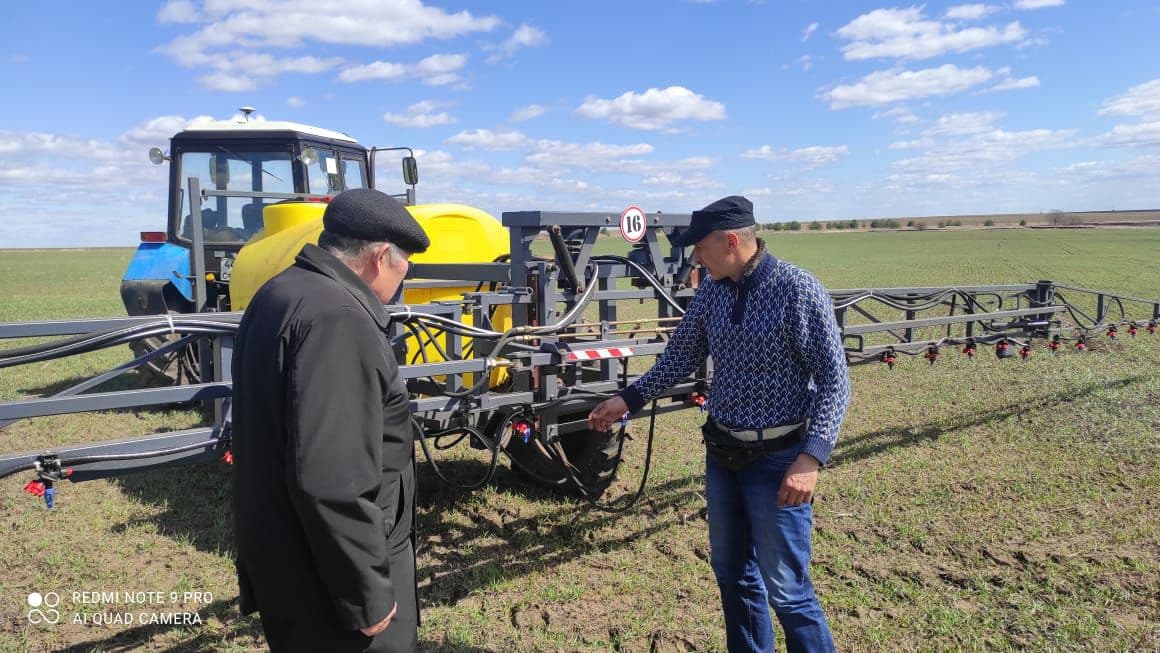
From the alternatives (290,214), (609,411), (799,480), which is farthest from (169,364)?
(799,480)

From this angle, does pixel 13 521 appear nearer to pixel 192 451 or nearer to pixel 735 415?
pixel 192 451

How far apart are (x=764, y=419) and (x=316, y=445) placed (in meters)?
1.59

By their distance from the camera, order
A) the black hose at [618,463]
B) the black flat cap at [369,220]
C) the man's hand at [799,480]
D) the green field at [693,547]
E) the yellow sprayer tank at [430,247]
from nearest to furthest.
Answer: the black flat cap at [369,220] → the man's hand at [799,480] → the green field at [693,547] → the black hose at [618,463] → the yellow sprayer tank at [430,247]

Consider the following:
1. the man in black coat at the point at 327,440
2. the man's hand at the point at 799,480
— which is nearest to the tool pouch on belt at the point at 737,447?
the man's hand at the point at 799,480

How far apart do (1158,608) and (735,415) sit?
2.62 metres

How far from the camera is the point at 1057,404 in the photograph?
299 inches

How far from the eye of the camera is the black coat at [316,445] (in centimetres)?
168

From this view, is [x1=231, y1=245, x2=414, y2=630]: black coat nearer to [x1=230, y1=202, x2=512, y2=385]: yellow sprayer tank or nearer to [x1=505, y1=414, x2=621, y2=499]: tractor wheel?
[x1=230, y1=202, x2=512, y2=385]: yellow sprayer tank

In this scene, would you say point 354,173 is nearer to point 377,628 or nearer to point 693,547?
point 693,547

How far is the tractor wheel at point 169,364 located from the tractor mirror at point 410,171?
2434 millimetres

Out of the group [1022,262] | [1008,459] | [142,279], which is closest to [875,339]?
[1008,459]

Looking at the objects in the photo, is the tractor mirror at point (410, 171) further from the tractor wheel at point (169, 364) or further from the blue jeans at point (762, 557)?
the blue jeans at point (762, 557)

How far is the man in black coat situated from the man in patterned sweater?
1.25m

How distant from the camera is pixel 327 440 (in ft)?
5.48
